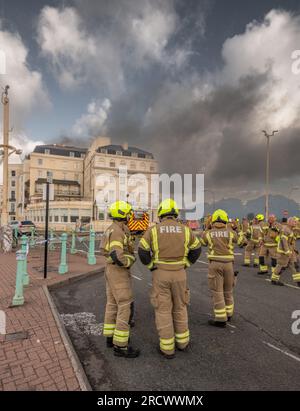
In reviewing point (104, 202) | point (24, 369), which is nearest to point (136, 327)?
point (24, 369)

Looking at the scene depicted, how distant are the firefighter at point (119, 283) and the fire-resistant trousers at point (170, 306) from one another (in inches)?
16.2

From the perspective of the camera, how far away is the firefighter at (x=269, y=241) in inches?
356

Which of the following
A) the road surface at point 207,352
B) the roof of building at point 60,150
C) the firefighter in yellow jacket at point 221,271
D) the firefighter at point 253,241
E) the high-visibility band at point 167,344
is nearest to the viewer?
the road surface at point 207,352

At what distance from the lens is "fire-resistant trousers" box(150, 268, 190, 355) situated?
3.54 m

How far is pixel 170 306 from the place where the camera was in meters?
3.62

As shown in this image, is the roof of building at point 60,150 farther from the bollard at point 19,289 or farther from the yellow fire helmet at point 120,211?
the yellow fire helmet at point 120,211

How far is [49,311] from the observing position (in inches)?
195

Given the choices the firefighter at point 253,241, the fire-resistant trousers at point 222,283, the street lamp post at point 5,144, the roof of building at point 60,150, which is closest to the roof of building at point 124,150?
the roof of building at point 60,150

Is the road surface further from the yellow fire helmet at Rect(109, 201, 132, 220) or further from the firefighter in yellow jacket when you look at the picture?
the yellow fire helmet at Rect(109, 201, 132, 220)

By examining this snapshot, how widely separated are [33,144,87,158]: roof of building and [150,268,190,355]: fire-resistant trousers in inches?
2555

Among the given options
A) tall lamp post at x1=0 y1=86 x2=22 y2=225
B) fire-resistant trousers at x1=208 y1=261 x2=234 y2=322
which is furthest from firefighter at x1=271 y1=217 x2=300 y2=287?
tall lamp post at x1=0 y1=86 x2=22 y2=225

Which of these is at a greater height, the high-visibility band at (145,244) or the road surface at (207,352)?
the high-visibility band at (145,244)

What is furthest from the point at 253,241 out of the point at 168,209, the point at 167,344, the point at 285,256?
the point at 167,344
